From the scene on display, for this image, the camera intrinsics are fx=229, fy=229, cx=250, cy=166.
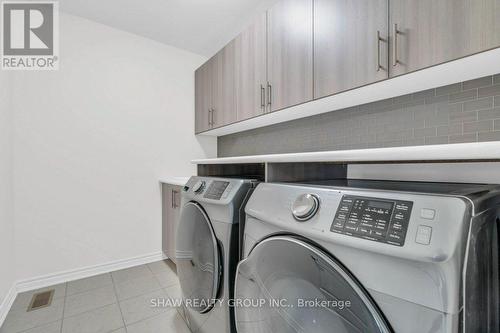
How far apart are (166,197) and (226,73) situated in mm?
1411

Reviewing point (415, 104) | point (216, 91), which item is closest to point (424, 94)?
point (415, 104)

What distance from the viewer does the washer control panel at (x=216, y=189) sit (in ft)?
3.67

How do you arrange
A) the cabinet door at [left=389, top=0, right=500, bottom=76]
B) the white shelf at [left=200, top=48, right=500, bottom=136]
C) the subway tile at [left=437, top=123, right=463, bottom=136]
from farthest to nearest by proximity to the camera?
the subway tile at [left=437, top=123, right=463, bottom=136] < the white shelf at [left=200, top=48, right=500, bottom=136] < the cabinet door at [left=389, top=0, right=500, bottom=76]

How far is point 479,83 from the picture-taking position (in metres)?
1.08

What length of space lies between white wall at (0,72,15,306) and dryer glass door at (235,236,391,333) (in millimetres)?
1841

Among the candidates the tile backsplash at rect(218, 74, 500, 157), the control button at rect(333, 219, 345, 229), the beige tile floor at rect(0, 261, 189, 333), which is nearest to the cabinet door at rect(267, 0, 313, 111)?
the tile backsplash at rect(218, 74, 500, 157)

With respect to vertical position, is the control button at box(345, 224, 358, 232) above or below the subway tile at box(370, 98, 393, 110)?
below

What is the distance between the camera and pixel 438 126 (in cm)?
119

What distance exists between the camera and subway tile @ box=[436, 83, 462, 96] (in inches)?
44.7

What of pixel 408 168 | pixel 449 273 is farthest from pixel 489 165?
pixel 449 273

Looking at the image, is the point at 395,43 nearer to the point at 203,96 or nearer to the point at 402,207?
the point at 402,207

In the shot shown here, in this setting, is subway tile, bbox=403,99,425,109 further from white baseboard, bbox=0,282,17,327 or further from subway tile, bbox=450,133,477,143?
white baseboard, bbox=0,282,17,327

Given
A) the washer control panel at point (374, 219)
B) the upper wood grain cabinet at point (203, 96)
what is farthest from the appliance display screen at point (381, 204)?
the upper wood grain cabinet at point (203, 96)

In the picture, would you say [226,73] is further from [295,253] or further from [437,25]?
[295,253]
